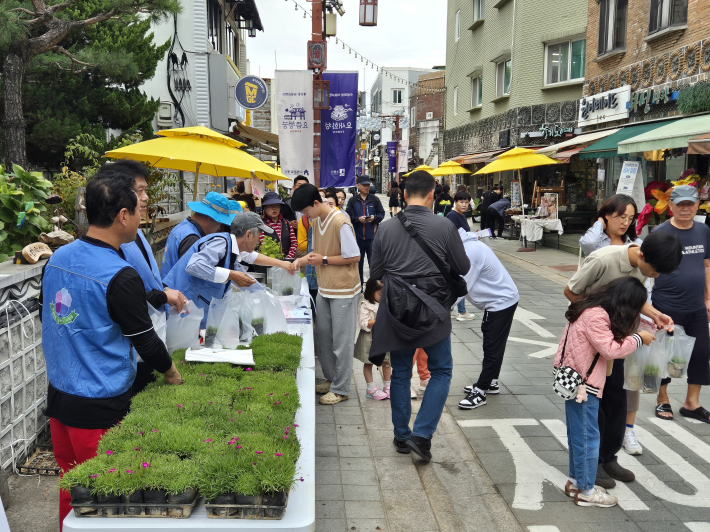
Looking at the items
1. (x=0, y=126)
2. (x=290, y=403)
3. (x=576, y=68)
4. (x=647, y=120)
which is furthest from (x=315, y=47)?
(x=576, y=68)

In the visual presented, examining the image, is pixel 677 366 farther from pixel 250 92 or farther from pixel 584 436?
pixel 250 92

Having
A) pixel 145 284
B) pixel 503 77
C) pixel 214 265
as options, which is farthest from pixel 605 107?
pixel 145 284

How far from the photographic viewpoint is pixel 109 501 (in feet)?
6.65

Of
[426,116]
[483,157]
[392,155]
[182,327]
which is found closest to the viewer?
[182,327]

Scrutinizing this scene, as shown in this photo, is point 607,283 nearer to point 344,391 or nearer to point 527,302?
point 344,391

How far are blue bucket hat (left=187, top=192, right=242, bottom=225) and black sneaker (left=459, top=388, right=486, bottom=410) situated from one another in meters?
2.76

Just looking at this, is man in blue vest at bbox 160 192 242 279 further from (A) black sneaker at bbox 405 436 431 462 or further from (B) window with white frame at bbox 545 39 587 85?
(B) window with white frame at bbox 545 39 587 85

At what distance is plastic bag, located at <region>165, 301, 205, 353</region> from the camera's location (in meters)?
3.47

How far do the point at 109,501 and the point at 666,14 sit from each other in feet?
48.5

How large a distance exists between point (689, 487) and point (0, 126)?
11.7 metres

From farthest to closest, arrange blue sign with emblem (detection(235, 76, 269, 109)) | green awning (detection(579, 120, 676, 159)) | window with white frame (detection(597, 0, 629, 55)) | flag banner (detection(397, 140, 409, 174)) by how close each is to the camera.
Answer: flag banner (detection(397, 140, 409, 174)) < window with white frame (detection(597, 0, 629, 55)) < green awning (detection(579, 120, 676, 159)) < blue sign with emblem (detection(235, 76, 269, 109))

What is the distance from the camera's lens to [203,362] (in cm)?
323

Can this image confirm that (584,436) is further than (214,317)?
No

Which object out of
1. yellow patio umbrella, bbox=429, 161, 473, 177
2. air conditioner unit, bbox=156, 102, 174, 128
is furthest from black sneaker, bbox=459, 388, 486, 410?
yellow patio umbrella, bbox=429, 161, 473, 177
